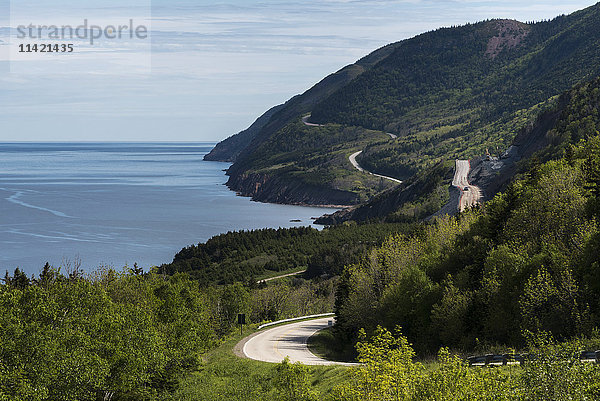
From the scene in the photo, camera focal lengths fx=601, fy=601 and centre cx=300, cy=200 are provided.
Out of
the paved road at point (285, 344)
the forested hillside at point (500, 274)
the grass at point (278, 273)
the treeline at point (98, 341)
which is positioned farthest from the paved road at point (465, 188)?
the treeline at point (98, 341)

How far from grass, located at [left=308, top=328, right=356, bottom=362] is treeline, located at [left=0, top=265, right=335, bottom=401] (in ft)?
37.8

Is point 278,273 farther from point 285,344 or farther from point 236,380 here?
point 236,380

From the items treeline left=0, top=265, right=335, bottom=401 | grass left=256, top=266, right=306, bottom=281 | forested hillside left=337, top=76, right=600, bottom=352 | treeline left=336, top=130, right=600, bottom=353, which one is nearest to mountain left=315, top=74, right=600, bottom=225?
grass left=256, top=266, right=306, bottom=281

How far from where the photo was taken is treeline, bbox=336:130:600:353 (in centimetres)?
4084

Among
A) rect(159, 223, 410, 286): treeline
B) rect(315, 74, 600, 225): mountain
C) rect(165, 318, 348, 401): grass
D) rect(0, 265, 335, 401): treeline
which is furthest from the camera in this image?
rect(159, 223, 410, 286): treeline

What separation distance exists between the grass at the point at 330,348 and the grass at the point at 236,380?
792cm

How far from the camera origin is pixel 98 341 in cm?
4231

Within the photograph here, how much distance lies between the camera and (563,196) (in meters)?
53.0

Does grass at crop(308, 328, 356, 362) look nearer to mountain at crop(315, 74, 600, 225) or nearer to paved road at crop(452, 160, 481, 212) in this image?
paved road at crop(452, 160, 481, 212)

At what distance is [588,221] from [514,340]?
14171 millimetres

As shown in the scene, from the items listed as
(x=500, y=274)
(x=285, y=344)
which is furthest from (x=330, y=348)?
(x=500, y=274)

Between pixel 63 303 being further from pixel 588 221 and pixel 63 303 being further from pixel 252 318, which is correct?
pixel 252 318

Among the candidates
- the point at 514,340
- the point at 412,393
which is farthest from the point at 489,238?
the point at 412,393

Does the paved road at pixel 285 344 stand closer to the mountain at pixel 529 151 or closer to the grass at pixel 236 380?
the grass at pixel 236 380
